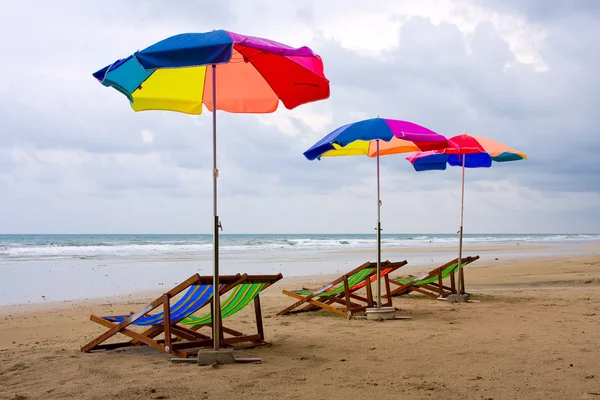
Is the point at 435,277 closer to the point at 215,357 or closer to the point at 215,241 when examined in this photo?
the point at 215,357

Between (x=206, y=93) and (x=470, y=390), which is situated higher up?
(x=206, y=93)

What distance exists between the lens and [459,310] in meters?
8.47

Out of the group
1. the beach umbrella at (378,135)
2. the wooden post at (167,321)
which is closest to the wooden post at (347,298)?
the beach umbrella at (378,135)

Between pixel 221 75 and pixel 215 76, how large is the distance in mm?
907

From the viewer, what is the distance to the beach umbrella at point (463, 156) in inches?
364

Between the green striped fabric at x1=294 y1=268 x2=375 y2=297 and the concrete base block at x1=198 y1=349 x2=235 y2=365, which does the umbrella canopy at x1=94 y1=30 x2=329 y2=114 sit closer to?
the concrete base block at x1=198 y1=349 x2=235 y2=365

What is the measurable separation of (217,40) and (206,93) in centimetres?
184

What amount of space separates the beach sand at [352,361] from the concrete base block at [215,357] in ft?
0.37

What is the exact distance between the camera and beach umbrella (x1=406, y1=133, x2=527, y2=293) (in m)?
9.25

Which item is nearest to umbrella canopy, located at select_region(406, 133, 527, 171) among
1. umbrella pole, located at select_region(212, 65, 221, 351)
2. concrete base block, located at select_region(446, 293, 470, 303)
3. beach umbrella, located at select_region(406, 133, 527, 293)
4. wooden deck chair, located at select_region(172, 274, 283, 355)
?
beach umbrella, located at select_region(406, 133, 527, 293)

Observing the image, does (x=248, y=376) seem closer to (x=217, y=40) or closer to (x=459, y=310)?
(x=217, y=40)

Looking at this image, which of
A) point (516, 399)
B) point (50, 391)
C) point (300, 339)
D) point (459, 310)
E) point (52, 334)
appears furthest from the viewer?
point (459, 310)

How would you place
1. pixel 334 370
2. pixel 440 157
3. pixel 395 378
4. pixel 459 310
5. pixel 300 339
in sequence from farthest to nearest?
pixel 440 157
pixel 459 310
pixel 300 339
pixel 334 370
pixel 395 378

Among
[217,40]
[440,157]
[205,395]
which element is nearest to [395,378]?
[205,395]
